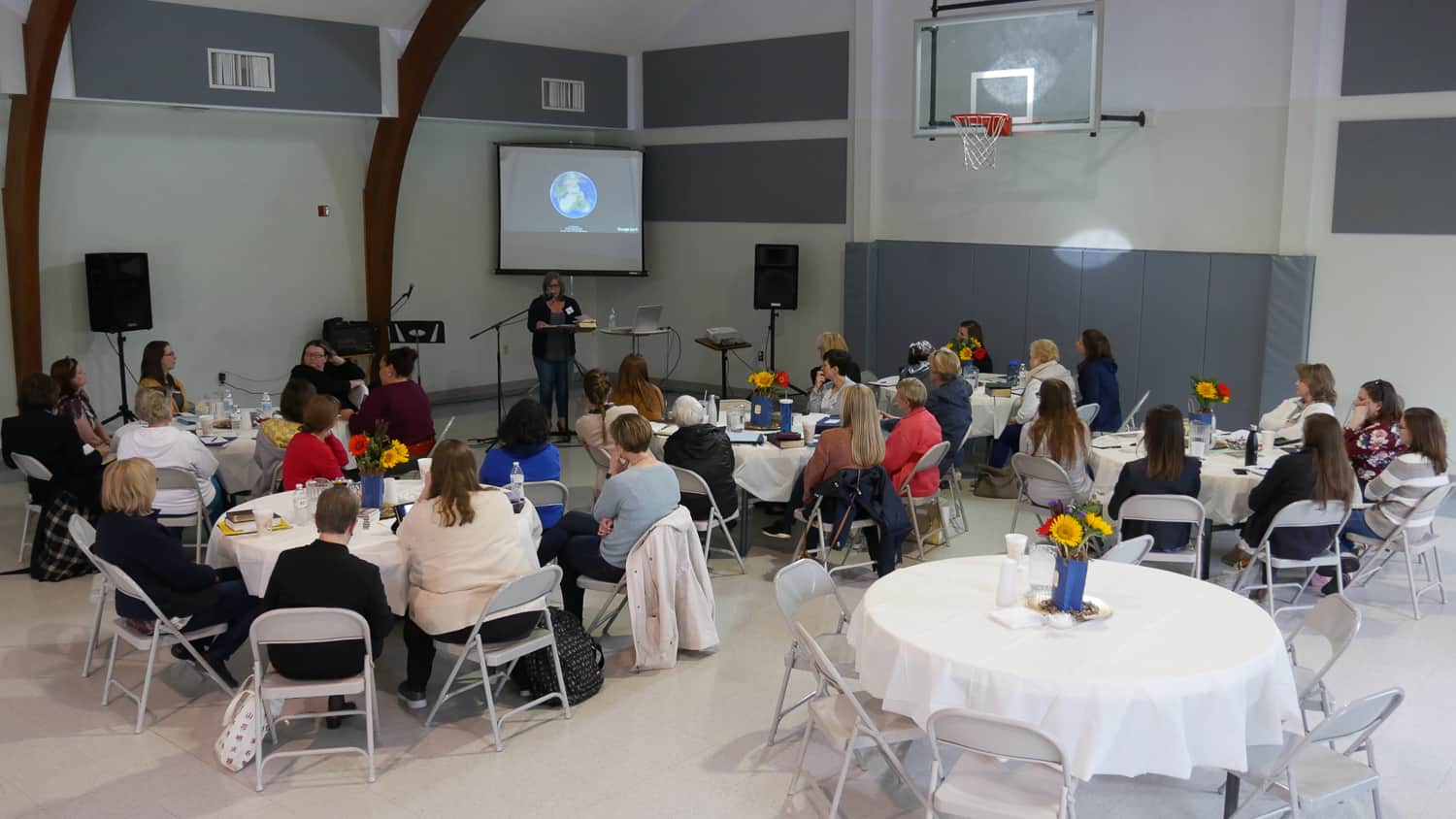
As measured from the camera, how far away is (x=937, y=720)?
3.70 metres

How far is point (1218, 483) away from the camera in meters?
6.94

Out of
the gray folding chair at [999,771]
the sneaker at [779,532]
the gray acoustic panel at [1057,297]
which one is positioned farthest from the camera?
the gray acoustic panel at [1057,297]

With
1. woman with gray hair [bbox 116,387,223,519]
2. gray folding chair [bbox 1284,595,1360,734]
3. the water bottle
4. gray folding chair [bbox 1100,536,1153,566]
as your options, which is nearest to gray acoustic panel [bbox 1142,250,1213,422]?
gray folding chair [bbox 1100,536,1153,566]

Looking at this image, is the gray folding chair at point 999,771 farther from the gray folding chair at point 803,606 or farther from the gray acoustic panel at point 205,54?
the gray acoustic panel at point 205,54

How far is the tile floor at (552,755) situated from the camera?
4652 mm

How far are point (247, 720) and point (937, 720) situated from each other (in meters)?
2.81

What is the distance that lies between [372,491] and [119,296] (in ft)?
18.6

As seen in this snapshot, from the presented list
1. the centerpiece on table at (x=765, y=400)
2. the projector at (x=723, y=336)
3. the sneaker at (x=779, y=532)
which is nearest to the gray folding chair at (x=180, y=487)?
the centerpiece on table at (x=765, y=400)

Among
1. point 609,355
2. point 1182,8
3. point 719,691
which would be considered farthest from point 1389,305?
point 609,355

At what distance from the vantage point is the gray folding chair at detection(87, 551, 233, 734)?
5.03 metres

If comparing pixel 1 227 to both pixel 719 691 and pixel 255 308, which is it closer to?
pixel 255 308

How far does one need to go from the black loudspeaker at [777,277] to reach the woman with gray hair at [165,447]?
269 inches

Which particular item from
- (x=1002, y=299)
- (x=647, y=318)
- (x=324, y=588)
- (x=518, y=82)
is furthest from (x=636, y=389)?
(x=518, y=82)

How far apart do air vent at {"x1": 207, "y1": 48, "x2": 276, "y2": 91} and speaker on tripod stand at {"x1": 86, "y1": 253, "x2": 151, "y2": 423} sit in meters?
1.63
